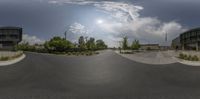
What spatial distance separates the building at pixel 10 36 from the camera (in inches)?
761

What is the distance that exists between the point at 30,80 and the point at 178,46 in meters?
12.4

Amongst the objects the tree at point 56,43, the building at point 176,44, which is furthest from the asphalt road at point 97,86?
the building at point 176,44

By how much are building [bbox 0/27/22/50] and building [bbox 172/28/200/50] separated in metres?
12.1

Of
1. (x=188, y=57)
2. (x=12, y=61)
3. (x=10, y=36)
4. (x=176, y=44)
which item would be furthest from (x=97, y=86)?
(x=12, y=61)

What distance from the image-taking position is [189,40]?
2295 centimetres

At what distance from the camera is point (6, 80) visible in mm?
16812

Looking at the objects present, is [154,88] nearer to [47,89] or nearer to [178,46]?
[47,89]

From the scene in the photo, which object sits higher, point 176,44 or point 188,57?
point 176,44

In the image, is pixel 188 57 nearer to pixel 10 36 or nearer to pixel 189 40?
pixel 189 40

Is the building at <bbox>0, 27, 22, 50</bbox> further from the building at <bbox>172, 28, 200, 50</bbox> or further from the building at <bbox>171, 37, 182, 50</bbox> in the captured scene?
the building at <bbox>172, 28, 200, 50</bbox>

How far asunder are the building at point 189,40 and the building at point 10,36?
12088mm

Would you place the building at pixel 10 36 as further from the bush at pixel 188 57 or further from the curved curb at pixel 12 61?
the bush at pixel 188 57

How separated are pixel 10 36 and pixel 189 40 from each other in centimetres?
1461

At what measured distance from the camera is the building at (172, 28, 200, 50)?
70.6 ft
